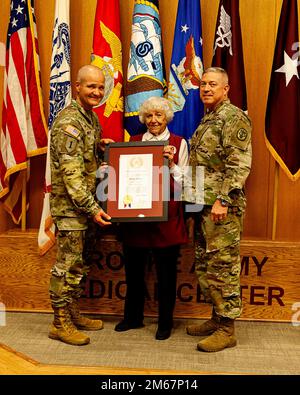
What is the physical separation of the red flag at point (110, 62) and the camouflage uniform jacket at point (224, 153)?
2.29ft

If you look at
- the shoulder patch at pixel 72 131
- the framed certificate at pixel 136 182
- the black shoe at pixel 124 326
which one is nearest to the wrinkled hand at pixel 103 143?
the framed certificate at pixel 136 182

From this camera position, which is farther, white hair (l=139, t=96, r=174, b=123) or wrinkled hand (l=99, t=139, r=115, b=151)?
wrinkled hand (l=99, t=139, r=115, b=151)

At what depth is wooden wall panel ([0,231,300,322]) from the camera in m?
3.38

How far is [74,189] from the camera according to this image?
2.81 metres

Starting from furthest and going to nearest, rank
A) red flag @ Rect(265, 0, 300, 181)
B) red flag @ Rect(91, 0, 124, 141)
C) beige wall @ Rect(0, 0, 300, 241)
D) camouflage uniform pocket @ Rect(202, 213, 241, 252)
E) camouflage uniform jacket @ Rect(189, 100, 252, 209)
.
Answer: beige wall @ Rect(0, 0, 300, 241), red flag @ Rect(91, 0, 124, 141), red flag @ Rect(265, 0, 300, 181), camouflage uniform pocket @ Rect(202, 213, 241, 252), camouflage uniform jacket @ Rect(189, 100, 252, 209)

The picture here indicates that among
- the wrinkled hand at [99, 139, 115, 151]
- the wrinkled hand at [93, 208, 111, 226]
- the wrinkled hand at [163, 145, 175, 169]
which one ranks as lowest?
the wrinkled hand at [93, 208, 111, 226]

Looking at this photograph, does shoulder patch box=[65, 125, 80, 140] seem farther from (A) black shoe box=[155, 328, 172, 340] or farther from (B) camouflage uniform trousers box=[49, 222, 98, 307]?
(A) black shoe box=[155, 328, 172, 340]

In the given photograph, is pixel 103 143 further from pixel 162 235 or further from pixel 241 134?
pixel 241 134

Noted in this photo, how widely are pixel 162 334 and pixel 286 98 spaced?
1.64 metres

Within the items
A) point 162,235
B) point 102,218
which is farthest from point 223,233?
point 102,218

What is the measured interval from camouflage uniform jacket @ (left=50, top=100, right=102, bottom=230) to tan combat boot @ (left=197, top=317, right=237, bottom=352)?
0.91 metres

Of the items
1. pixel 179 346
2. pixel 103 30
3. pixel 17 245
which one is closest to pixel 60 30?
pixel 103 30

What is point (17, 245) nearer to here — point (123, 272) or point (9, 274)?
point (9, 274)

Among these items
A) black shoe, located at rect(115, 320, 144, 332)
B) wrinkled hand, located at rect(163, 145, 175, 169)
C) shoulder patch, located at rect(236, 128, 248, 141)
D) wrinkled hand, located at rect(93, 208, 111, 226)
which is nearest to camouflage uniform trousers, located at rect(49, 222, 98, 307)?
wrinkled hand, located at rect(93, 208, 111, 226)
